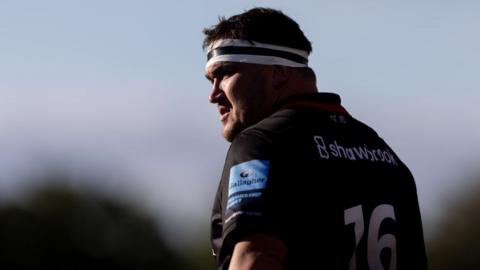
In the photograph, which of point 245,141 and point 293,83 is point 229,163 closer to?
point 245,141

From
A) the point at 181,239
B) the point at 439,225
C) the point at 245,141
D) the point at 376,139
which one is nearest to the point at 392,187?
the point at 376,139

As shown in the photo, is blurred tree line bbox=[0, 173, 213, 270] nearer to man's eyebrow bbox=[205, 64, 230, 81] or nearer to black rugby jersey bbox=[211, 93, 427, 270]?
man's eyebrow bbox=[205, 64, 230, 81]

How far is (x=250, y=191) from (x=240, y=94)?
0.71 m

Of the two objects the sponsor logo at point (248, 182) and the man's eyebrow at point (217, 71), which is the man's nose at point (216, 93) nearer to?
the man's eyebrow at point (217, 71)

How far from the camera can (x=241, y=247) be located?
622cm

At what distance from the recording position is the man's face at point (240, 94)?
6895 mm

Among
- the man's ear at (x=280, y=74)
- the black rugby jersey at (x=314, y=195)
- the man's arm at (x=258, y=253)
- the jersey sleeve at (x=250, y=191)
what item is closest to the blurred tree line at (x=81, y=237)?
the man's ear at (x=280, y=74)

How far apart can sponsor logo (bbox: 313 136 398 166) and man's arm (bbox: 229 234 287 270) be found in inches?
17.4

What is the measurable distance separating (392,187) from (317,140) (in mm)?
437

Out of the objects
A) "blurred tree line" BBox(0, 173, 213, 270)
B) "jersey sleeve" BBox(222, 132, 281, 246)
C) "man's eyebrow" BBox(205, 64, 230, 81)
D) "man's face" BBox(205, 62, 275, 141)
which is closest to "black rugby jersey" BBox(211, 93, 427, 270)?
"jersey sleeve" BBox(222, 132, 281, 246)

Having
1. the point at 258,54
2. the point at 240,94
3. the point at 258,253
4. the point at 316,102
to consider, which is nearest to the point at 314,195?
the point at 258,253

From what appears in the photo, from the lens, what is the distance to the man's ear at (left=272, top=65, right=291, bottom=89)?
695cm

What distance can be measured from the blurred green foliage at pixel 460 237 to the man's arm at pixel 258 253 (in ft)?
76.7

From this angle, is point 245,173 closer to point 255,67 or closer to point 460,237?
point 255,67
